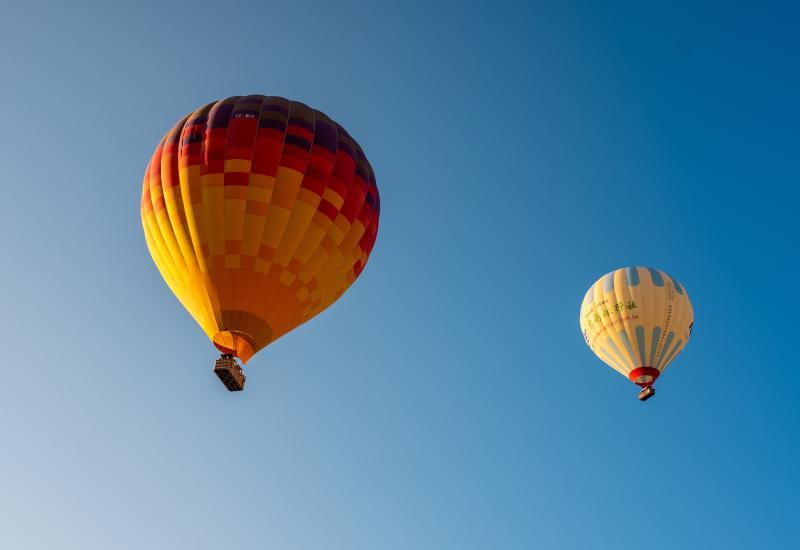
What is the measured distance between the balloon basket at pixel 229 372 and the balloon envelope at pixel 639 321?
13617 mm

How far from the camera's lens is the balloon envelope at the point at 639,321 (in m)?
25.1

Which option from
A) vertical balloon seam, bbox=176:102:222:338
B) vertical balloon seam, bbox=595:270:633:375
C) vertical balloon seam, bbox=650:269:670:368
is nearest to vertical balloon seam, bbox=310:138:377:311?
vertical balloon seam, bbox=176:102:222:338

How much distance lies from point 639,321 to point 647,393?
229cm

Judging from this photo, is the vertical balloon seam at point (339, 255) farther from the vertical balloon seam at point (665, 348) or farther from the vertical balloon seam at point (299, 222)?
the vertical balloon seam at point (665, 348)

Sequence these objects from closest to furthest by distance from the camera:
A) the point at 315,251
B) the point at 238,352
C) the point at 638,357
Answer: the point at 238,352
the point at 315,251
the point at 638,357

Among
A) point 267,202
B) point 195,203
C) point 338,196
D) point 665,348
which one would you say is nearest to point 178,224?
point 195,203

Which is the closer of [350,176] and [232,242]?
[232,242]

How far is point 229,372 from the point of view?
16375 mm

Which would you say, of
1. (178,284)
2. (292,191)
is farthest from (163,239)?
(292,191)

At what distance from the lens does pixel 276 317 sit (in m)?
17.4

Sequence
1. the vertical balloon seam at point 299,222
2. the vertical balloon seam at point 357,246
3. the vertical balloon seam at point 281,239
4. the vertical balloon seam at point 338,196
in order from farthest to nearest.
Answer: the vertical balloon seam at point 357,246, the vertical balloon seam at point 338,196, the vertical balloon seam at point 299,222, the vertical balloon seam at point 281,239

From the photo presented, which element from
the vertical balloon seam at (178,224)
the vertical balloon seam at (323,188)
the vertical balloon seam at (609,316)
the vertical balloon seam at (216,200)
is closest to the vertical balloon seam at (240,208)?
the vertical balloon seam at (216,200)

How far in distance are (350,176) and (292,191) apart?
64.2 inches

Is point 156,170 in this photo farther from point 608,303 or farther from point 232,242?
point 608,303
